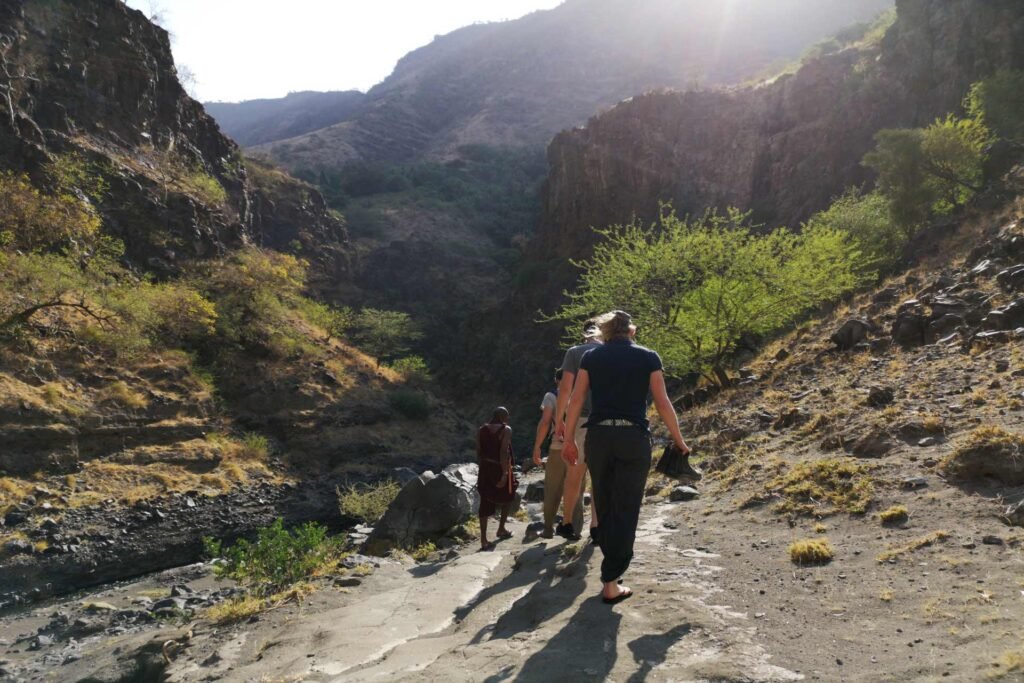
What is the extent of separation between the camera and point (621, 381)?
165 inches

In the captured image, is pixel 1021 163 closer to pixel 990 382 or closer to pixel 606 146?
pixel 990 382

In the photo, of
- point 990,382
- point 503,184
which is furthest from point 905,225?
point 503,184

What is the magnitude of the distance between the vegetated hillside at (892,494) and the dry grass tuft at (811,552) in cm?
2

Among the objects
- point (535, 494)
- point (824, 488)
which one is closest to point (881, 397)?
point (824, 488)

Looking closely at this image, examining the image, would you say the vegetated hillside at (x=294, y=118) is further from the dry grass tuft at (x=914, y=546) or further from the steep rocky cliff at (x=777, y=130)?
the dry grass tuft at (x=914, y=546)

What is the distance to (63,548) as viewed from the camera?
14.9m

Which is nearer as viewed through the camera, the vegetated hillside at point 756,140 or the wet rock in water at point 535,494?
the wet rock in water at point 535,494

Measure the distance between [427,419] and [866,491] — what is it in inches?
1316

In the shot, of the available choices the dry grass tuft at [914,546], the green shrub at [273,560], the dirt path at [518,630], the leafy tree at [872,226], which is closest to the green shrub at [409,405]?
the leafy tree at [872,226]

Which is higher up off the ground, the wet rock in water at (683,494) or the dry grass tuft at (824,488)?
the dry grass tuft at (824,488)

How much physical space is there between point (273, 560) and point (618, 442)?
5.47 m

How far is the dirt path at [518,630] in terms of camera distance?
3365mm

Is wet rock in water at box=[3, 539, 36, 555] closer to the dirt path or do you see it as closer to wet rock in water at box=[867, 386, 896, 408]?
the dirt path

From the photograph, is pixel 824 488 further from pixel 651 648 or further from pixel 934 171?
pixel 934 171
